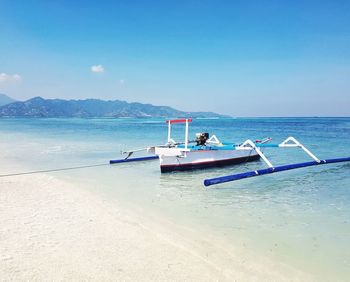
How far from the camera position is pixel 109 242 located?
5.00m

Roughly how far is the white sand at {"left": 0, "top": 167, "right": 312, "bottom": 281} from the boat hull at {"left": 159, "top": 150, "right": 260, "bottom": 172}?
5296mm

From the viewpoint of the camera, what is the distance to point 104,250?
15.4 feet

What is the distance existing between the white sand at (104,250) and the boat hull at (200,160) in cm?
530

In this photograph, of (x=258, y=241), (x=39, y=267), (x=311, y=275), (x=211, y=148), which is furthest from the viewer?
(x=211, y=148)

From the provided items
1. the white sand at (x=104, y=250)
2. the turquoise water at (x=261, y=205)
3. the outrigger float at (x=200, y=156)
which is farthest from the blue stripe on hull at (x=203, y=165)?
the white sand at (x=104, y=250)

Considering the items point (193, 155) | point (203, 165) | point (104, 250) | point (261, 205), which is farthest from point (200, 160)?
point (104, 250)

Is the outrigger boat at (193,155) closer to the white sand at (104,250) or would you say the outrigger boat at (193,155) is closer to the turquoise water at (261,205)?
the turquoise water at (261,205)

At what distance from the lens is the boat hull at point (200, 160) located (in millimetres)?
12164

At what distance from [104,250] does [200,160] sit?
859 cm

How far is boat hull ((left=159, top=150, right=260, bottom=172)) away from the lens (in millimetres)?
12164

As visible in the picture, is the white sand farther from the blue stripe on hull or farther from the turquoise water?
the blue stripe on hull

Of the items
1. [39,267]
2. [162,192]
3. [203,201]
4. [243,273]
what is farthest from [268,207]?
[39,267]

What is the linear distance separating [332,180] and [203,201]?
5.92 meters

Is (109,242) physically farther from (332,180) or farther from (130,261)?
(332,180)
